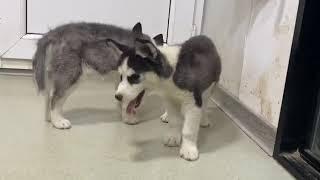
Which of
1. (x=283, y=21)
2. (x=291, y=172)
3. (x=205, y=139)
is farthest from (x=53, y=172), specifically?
(x=283, y=21)

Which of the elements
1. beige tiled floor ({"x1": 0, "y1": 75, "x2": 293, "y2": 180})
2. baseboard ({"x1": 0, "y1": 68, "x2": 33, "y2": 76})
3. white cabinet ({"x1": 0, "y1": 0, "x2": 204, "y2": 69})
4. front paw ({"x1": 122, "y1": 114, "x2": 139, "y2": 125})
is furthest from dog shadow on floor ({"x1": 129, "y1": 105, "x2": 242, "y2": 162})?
baseboard ({"x1": 0, "y1": 68, "x2": 33, "y2": 76})

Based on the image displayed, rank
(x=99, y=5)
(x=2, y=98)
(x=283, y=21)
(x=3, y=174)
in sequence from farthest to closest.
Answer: (x=99, y=5)
(x=2, y=98)
(x=283, y=21)
(x=3, y=174)

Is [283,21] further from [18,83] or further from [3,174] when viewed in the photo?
[18,83]

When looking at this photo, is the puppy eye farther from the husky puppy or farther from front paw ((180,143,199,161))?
front paw ((180,143,199,161))

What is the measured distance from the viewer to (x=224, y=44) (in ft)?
7.28

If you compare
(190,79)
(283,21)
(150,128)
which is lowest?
(150,128)

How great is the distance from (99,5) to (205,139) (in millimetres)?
1148

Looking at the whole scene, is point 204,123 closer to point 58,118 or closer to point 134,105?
point 134,105

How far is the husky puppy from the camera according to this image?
1.35 m

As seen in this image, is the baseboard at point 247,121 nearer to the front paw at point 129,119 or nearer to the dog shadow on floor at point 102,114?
the dog shadow on floor at point 102,114

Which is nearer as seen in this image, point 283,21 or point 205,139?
point 283,21

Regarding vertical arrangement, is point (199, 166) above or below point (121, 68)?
below

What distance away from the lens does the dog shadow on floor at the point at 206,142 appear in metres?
1.52

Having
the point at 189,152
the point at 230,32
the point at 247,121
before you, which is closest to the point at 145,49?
the point at 189,152
